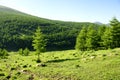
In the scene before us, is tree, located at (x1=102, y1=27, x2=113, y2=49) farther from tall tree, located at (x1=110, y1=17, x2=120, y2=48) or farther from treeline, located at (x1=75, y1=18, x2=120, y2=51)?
tall tree, located at (x1=110, y1=17, x2=120, y2=48)

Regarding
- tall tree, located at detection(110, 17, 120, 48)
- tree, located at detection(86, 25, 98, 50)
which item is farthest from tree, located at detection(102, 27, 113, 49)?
tree, located at detection(86, 25, 98, 50)

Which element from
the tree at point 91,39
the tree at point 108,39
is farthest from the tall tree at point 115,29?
the tree at point 91,39

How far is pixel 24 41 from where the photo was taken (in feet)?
634

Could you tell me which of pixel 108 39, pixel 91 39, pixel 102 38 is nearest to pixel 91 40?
pixel 91 39

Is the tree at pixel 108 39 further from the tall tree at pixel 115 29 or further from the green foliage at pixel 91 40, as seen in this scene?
the green foliage at pixel 91 40

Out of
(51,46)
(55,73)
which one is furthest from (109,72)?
(51,46)

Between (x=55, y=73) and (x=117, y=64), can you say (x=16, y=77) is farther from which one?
(x=117, y=64)

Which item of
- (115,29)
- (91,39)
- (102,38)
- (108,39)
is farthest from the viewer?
(91,39)

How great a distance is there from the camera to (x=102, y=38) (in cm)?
7575

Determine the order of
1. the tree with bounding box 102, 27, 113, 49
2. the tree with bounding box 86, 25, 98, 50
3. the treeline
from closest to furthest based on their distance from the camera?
1. the treeline
2. the tree with bounding box 102, 27, 113, 49
3. the tree with bounding box 86, 25, 98, 50

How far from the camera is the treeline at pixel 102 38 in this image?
232 feet

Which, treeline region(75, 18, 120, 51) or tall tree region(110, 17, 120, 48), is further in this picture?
treeline region(75, 18, 120, 51)

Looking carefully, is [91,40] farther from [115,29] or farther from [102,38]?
[115,29]

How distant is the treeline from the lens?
70688 mm
